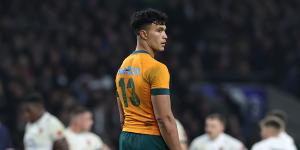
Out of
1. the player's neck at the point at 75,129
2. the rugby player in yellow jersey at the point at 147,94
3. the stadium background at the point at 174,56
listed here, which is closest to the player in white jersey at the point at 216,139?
the player's neck at the point at 75,129

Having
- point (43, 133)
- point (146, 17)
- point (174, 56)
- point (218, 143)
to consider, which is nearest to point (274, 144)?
point (218, 143)

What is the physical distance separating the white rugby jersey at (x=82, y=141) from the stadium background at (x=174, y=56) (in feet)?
9.45

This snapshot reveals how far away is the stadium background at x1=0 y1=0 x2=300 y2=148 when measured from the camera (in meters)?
14.7

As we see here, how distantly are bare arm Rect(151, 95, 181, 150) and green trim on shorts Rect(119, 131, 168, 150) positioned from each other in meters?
0.12

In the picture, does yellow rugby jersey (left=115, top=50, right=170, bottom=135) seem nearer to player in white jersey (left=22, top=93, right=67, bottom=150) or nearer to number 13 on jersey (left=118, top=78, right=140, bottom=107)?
number 13 on jersey (left=118, top=78, right=140, bottom=107)

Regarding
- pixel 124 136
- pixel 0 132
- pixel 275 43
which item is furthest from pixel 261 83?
pixel 124 136

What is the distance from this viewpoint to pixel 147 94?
19.6ft

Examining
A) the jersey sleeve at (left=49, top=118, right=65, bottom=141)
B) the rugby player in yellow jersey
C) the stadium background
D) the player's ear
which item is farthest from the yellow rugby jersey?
the stadium background

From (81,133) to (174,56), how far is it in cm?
679

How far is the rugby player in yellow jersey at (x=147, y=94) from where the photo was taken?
588 centimetres

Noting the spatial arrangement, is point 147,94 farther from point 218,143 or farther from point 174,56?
point 174,56

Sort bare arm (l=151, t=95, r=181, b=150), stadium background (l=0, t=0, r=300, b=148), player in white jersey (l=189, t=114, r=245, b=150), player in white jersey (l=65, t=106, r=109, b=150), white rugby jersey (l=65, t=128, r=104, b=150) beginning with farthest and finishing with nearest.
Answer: stadium background (l=0, t=0, r=300, b=148), player in white jersey (l=189, t=114, r=245, b=150), white rugby jersey (l=65, t=128, r=104, b=150), player in white jersey (l=65, t=106, r=109, b=150), bare arm (l=151, t=95, r=181, b=150)

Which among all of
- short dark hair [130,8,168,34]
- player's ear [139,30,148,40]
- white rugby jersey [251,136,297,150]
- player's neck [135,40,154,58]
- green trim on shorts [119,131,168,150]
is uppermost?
short dark hair [130,8,168,34]

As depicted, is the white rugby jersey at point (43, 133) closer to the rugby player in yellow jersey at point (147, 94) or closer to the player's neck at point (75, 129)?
the player's neck at point (75, 129)
